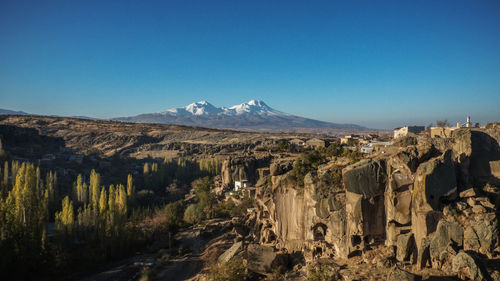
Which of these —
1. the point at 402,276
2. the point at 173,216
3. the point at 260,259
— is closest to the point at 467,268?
the point at 402,276

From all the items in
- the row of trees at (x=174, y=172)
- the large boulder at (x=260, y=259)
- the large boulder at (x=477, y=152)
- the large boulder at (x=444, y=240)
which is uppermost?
the large boulder at (x=477, y=152)

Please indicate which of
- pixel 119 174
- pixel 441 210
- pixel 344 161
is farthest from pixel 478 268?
pixel 119 174

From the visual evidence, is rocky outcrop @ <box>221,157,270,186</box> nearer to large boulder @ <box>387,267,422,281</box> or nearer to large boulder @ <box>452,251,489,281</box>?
large boulder @ <box>387,267,422,281</box>

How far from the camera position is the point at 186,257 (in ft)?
101

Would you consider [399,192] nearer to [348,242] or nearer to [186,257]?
[348,242]

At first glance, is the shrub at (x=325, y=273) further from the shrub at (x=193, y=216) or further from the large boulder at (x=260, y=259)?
the shrub at (x=193, y=216)

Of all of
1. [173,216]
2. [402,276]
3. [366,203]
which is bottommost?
[173,216]

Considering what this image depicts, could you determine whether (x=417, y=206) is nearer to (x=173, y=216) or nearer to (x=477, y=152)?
(x=477, y=152)

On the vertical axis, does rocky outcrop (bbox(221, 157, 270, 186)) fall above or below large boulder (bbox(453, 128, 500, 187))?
below

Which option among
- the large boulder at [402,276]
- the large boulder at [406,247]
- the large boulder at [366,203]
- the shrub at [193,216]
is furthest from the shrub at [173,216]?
the large boulder at [402,276]

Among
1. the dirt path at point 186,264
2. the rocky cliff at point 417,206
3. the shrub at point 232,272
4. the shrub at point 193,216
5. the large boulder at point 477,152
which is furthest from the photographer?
the shrub at point 193,216

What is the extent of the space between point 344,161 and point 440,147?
5.62m

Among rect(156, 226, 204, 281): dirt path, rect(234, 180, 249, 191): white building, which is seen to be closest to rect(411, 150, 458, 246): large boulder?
rect(156, 226, 204, 281): dirt path

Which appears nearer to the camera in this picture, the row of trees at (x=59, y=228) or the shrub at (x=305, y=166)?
the shrub at (x=305, y=166)
